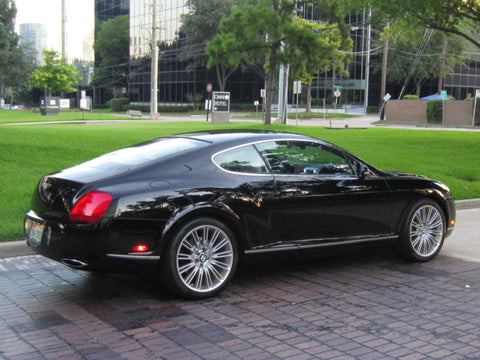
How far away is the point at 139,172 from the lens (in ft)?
17.1

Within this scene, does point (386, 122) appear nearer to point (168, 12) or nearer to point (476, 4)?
point (476, 4)

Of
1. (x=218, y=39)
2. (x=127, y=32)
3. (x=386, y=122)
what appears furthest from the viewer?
(x=127, y=32)

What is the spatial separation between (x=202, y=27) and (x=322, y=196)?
6554cm

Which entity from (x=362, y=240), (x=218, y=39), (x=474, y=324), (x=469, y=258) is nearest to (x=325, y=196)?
(x=362, y=240)

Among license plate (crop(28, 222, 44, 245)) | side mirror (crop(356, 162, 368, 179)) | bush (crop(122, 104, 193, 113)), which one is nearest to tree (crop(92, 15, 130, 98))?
bush (crop(122, 104, 193, 113))

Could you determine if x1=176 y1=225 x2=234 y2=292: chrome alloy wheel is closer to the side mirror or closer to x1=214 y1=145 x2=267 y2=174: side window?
x1=214 y1=145 x2=267 y2=174: side window

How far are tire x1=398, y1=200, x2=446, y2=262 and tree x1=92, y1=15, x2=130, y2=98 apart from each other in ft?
270

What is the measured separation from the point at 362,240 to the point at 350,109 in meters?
68.8

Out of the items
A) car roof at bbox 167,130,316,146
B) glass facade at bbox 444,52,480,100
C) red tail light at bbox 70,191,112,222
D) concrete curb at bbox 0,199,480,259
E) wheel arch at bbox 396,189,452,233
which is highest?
glass facade at bbox 444,52,480,100

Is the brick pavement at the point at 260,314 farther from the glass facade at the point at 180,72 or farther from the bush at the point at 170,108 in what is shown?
the glass facade at the point at 180,72

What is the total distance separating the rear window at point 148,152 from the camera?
5535 millimetres

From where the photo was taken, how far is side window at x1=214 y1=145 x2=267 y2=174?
562cm

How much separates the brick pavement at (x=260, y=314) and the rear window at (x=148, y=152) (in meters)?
1.26

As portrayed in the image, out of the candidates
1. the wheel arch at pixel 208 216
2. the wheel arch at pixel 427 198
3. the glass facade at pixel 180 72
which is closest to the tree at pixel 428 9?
the wheel arch at pixel 427 198
